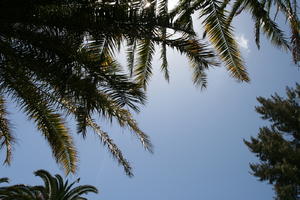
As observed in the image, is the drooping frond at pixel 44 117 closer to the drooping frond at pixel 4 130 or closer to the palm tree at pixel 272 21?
the drooping frond at pixel 4 130

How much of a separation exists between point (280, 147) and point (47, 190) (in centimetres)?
1199

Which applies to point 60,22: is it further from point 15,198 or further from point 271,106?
point 271,106

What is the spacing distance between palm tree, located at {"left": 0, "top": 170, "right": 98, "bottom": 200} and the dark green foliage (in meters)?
9.21

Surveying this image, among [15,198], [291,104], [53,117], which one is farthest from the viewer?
[291,104]

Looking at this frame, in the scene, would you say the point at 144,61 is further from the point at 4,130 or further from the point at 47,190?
the point at 47,190

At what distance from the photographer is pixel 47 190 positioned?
10.1 metres

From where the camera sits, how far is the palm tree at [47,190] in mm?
9516

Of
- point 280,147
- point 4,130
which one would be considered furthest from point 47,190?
point 280,147

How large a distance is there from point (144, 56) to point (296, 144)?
1421cm

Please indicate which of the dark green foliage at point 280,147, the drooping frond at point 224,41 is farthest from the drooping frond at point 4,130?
the dark green foliage at point 280,147

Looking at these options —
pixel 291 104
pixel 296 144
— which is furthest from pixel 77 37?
pixel 291 104

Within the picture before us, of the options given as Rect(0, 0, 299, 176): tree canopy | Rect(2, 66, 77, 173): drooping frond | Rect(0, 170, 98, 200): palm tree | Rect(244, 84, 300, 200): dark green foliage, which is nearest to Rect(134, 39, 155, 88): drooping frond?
Rect(0, 0, 299, 176): tree canopy

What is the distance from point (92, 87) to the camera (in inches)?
181

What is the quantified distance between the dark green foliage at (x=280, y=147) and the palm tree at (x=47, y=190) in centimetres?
921
